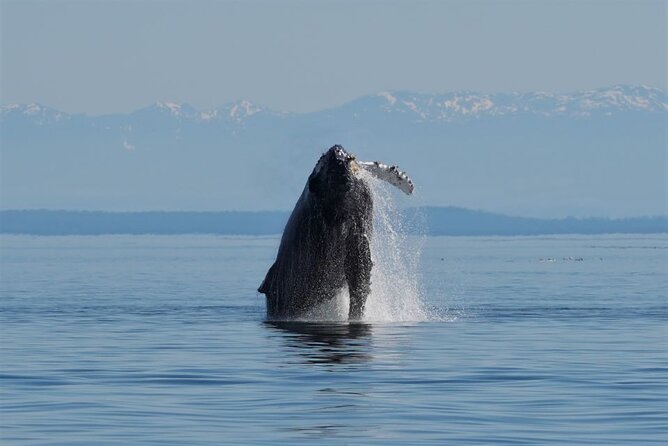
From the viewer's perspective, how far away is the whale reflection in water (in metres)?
22.7

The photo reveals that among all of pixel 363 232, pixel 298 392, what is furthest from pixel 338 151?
pixel 298 392

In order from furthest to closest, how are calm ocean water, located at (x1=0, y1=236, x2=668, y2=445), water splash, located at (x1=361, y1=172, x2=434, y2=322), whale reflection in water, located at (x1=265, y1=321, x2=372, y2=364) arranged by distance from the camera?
water splash, located at (x1=361, y1=172, x2=434, y2=322) < whale reflection in water, located at (x1=265, y1=321, x2=372, y2=364) < calm ocean water, located at (x1=0, y1=236, x2=668, y2=445)

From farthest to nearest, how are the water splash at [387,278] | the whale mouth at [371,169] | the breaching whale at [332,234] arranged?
the water splash at [387,278], the breaching whale at [332,234], the whale mouth at [371,169]

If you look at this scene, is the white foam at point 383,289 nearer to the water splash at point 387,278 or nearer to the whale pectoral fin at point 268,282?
the water splash at point 387,278

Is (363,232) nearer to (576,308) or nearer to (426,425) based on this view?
(576,308)

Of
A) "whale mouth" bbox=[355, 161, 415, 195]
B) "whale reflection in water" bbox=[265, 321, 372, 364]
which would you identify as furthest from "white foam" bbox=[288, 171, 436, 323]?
"whale reflection in water" bbox=[265, 321, 372, 364]

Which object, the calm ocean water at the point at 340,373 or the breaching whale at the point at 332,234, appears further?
the breaching whale at the point at 332,234

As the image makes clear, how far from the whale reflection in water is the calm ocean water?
40 mm

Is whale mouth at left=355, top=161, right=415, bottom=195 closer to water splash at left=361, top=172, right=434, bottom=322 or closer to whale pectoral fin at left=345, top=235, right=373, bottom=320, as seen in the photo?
water splash at left=361, top=172, right=434, bottom=322

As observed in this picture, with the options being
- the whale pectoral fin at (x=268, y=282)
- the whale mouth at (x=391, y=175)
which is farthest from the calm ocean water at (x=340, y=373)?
the whale mouth at (x=391, y=175)

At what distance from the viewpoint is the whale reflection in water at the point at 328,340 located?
2272cm

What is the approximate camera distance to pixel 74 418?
17.2 metres

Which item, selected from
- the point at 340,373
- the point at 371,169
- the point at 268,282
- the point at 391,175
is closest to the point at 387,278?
the point at 268,282

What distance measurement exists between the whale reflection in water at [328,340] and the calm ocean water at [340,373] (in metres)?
0.04
